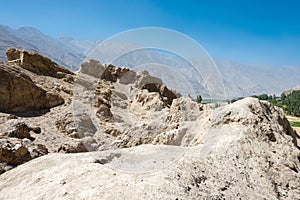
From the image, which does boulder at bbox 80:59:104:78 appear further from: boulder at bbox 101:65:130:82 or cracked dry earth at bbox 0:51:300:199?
cracked dry earth at bbox 0:51:300:199

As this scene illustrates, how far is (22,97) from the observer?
1678 cm

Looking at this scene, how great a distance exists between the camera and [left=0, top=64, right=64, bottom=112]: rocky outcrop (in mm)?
16109

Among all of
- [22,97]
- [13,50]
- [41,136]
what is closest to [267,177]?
[41,136]

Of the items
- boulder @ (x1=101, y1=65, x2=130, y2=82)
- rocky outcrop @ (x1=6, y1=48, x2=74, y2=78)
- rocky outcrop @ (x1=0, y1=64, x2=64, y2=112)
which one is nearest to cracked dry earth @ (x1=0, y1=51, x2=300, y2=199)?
rocky outcrop @ (x1=0, y1=64, x2=64, y2=112)

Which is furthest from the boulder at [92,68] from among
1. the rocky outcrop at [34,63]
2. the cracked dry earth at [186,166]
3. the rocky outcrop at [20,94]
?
the cracked dry earth at [186,166]

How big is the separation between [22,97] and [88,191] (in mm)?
14302

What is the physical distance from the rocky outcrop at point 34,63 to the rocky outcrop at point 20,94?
144cm

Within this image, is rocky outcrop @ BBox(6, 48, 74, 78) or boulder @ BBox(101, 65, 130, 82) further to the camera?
boulder @ BBox(101, 65, 130, 82)

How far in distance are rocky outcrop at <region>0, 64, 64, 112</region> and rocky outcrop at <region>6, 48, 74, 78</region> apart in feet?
4.71

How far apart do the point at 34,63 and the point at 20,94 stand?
384 cm

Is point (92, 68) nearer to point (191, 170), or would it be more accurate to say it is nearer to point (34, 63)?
point (34, 63)

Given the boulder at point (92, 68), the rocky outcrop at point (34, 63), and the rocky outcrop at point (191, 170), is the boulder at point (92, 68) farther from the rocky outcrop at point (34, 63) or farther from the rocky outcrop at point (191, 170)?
the rocky outcrop at point (191, 170)

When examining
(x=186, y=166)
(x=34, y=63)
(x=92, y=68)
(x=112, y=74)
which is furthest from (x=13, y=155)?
(x=112, y=74)

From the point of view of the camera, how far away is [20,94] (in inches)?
655
